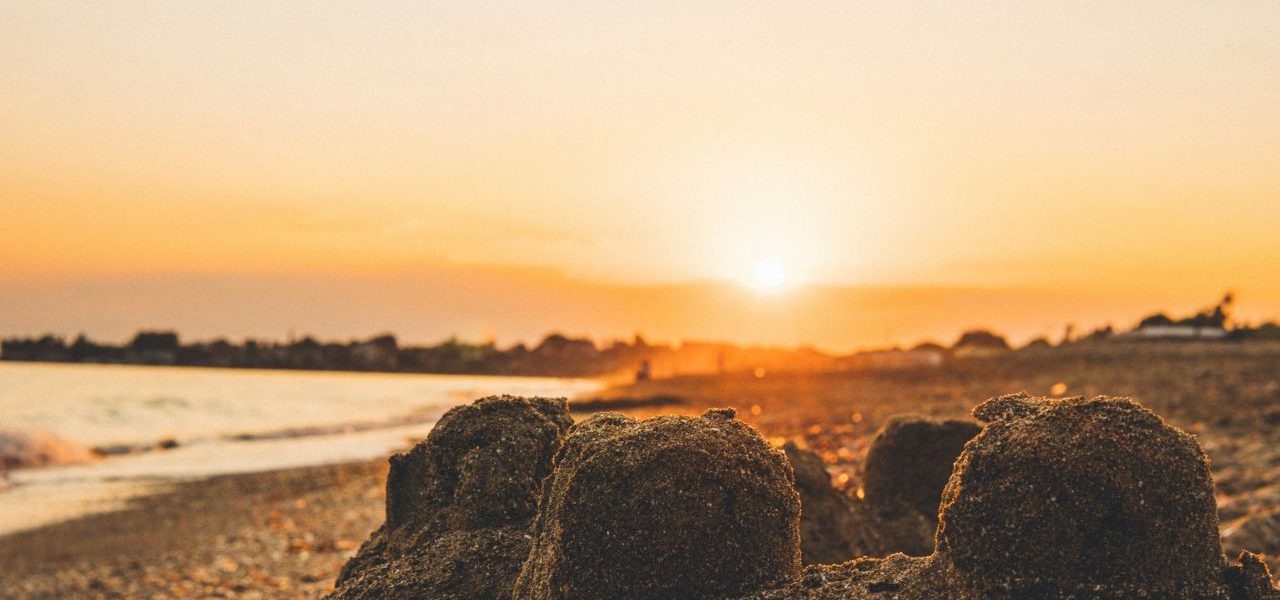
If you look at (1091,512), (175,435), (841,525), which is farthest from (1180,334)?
(1091,512)

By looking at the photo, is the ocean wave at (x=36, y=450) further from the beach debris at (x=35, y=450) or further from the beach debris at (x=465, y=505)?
the beach debris at (x=465, y=505)

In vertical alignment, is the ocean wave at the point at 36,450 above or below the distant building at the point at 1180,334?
below

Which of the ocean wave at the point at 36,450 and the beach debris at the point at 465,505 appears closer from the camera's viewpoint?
the beach debris at the point at 465,505

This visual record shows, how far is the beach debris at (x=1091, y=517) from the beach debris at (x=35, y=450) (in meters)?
22.1

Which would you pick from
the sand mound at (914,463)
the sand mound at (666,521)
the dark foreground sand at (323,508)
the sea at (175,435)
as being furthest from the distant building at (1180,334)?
the sand mound at (666,521)

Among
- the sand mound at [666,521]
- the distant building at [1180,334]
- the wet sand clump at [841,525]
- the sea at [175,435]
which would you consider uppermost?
the distant building at [1180,334]

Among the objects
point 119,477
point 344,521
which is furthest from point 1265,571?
point 119,477

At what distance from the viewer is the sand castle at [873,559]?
92.2 inches

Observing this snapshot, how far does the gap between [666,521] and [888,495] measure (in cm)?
320

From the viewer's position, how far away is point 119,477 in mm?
18172

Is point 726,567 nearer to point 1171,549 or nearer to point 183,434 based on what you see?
point 1171,549

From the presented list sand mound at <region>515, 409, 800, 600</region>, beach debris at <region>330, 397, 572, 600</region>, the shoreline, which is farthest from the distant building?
sand mound at <region>515, 409, 800, 600</region>

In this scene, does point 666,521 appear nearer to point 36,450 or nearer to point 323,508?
point 323,508

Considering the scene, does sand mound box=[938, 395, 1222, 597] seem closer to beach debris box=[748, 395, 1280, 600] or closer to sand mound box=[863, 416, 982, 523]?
beach debris box=[748, 395, 1280, 600]
